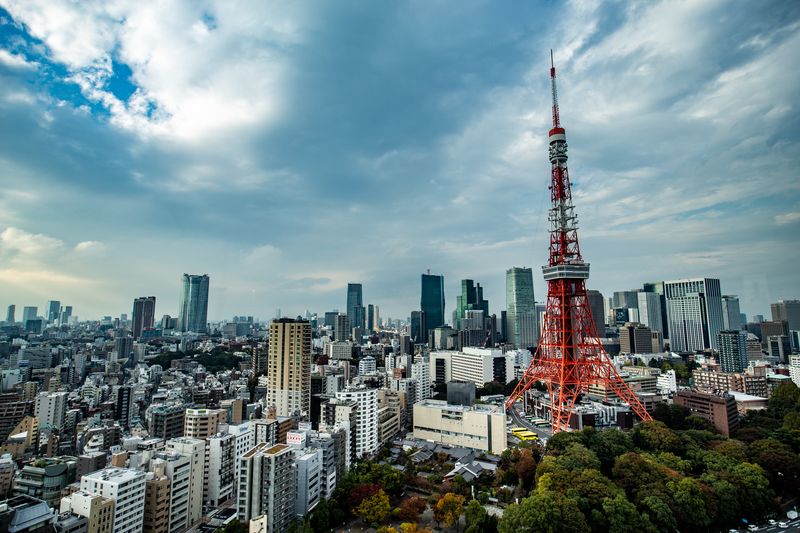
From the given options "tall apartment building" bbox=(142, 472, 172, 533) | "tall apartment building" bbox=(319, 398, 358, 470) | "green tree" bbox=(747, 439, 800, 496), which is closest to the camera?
"tall apartment building" bbox=(142, 472, 172, 533)

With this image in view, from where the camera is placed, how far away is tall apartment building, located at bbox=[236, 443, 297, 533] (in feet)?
37.0

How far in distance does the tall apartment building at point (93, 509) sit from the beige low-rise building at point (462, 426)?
42.4 ft

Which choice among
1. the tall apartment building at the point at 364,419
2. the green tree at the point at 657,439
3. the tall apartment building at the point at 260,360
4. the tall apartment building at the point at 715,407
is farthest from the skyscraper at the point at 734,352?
the tall apartment building at the point at 260,360

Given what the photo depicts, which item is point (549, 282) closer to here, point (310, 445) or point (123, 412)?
point (310, 445)

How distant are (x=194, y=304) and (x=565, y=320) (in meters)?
80.6

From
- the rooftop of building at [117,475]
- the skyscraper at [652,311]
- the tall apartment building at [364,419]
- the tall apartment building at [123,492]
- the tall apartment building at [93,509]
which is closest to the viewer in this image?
the tall apartment building at [93,509]

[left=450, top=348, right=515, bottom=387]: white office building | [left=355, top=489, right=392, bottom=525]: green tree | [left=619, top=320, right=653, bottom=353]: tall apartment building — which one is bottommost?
[left=355, top=489, right=392, bottom=525]: green tree

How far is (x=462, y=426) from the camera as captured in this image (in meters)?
19.5

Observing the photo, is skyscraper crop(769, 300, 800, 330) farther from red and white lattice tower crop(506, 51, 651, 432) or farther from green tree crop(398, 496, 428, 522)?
green tree crop(398, 496, 428, 522)

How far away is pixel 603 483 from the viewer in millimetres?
11758

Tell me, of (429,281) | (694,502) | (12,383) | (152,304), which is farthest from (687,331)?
(152,304)

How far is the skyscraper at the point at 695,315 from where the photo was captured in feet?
197

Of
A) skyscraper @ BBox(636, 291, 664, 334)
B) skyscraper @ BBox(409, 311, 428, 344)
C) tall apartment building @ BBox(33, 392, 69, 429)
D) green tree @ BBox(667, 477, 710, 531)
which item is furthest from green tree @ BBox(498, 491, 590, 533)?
skyscraper @ BBox(409, 311, 428, 344)

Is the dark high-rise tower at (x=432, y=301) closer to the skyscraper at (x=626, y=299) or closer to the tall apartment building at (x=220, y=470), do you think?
the skyscraper at (x=626, y=299)
